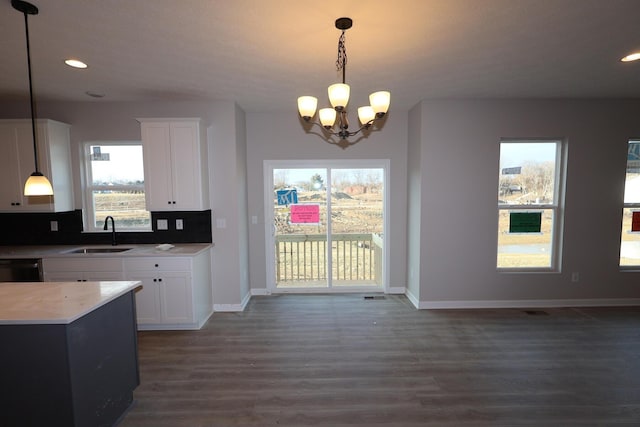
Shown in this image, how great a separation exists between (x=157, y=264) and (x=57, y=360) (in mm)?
1709

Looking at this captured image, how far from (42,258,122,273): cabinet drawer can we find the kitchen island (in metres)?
1.32

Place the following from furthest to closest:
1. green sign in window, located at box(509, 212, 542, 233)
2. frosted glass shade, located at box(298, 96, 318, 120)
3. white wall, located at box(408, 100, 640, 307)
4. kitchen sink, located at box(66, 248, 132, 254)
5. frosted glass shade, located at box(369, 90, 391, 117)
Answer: green sign in window, located at box(509, 212, 542, 233) → white wall, located at box(408, 100, 640, 307) → kitchen sink, located at box(66, 248, 132, 254) → frosted glass shade, located at box(298, 96, 318, 120) → frosted glass shade, located at box(369, 90, 391, 117)

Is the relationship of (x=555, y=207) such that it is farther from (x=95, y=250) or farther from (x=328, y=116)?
(x=95, y=250)

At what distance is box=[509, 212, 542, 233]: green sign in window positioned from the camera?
158 inches

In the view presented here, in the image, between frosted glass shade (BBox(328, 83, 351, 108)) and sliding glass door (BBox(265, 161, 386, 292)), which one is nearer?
frosted glass shade (BBox(328, 83, 351, 108))

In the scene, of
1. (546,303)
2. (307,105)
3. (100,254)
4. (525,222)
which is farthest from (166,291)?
(546,303)

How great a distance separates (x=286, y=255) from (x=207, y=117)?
2.27 m

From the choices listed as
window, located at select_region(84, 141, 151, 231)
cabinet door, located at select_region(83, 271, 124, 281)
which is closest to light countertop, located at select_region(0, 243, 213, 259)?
cabinet door, located at select_region(83, 271, 124, 281)

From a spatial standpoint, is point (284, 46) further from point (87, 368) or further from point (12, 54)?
point (87, 368)

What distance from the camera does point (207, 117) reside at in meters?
3.76

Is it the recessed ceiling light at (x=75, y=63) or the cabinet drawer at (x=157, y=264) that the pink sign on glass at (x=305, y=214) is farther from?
the recessed ceiling light at (x=75, y=63)

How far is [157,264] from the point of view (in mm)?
3328

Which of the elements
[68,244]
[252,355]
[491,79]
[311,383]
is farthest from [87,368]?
[491,79]

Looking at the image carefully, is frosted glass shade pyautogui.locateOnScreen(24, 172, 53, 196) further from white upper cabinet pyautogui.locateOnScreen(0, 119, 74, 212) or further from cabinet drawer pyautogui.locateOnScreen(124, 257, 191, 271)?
white upper cabinet pyautogui.locateOnScreen(0, 119, 74, 212)
